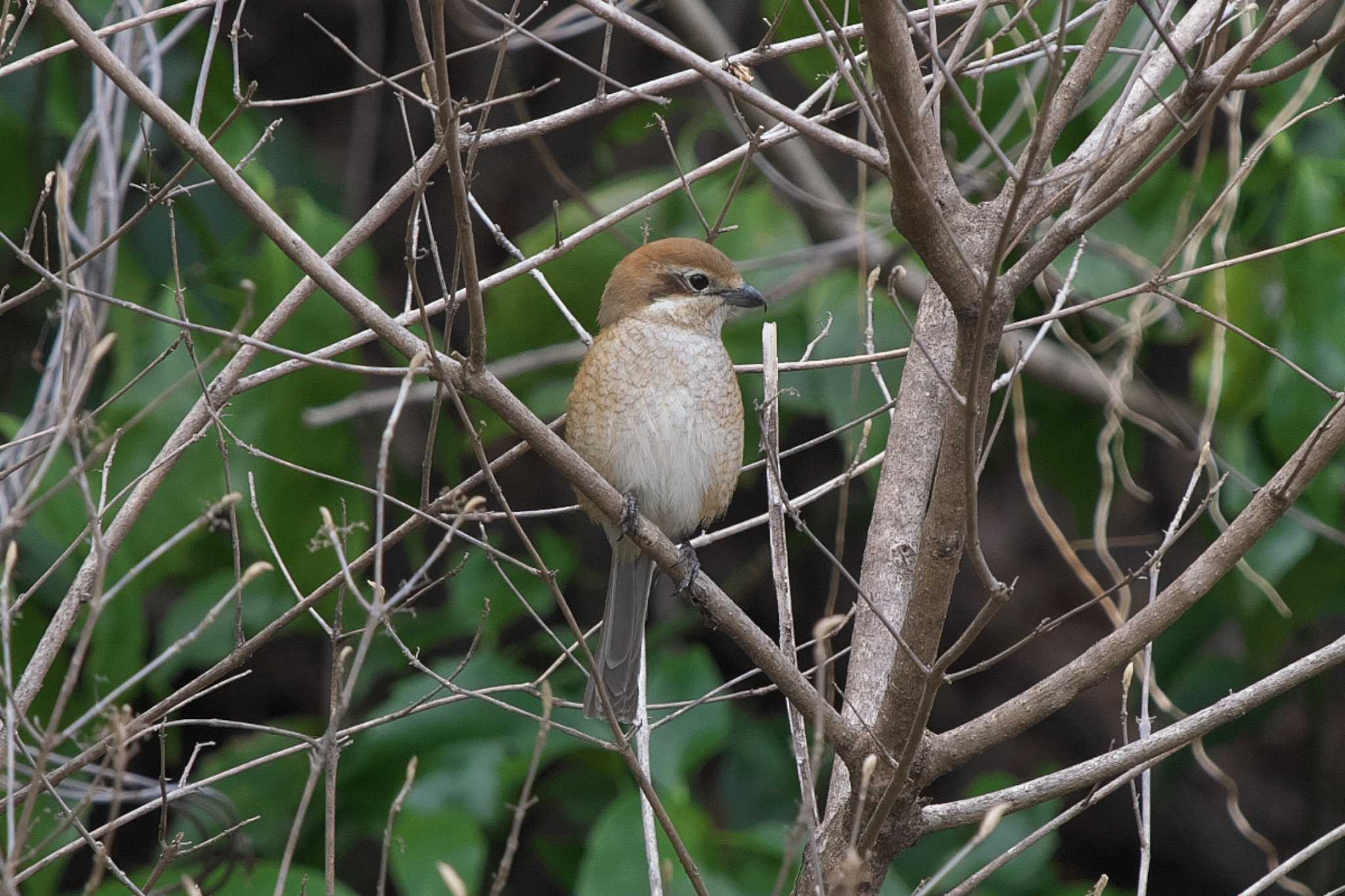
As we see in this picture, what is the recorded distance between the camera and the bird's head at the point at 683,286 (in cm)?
360

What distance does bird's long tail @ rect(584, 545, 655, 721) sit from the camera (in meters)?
3.37

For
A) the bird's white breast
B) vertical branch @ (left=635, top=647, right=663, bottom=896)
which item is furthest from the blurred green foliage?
vertical branch @ (left=635, top=647, right=663, bottom=896)

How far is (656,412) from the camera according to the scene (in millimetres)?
3400

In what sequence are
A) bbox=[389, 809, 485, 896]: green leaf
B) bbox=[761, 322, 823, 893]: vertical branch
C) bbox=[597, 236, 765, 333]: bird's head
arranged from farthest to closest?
1. bbox=[389, 809, 485, 896]: green leaf
2. bbox=[597, 236, 765, 333]: bird's head
3. bbox=[761, 322, 823, 893]: vertical branch

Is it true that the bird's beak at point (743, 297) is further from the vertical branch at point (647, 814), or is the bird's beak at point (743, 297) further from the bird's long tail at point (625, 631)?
the vertical branch at point (647, 814)

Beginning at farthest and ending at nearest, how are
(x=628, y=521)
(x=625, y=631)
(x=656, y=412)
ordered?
(x=625, y=631), (x=656, y=412), (x=628, y=521)

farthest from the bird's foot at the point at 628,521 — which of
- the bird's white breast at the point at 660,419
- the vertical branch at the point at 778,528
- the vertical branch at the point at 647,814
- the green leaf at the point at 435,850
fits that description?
the green leaf at the point at 435,850

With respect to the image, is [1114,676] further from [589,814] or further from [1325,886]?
[589,814]

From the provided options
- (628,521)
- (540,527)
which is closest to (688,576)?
(628,521)

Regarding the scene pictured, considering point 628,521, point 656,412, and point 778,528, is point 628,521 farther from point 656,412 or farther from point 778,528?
point 656,412

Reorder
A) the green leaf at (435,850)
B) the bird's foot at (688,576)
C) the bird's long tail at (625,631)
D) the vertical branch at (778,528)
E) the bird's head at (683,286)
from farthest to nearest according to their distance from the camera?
the green leaf at (435,850) → the bird's head at (683,286) → the bird's long tail at (625,631) → the bird's foot at (688,576) → the vertical branch at (778,528)

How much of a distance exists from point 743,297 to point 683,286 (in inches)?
6.4

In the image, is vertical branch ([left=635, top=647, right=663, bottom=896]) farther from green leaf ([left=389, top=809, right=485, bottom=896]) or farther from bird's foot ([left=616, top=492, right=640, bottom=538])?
green leaf ([left=389, top=809, right=485, bottom=896])

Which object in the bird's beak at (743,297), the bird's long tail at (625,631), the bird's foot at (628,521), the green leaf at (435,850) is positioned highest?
the bird's beak at (743,297)
